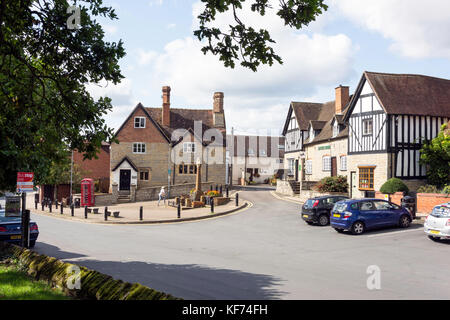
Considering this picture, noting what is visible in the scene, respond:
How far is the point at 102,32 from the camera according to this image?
10438 millimetres

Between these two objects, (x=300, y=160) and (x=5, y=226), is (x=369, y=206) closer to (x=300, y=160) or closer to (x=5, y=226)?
(x=5, y=226)

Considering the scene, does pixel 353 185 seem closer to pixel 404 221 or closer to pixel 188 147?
pixel 404 221

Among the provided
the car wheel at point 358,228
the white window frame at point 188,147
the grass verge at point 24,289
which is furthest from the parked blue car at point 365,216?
the white window frame at point 188,147

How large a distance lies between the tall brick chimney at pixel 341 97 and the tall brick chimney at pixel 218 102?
15.2m

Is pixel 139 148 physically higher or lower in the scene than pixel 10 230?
higher

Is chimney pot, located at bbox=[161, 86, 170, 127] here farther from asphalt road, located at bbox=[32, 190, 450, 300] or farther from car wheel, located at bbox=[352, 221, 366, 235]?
car wheel, located at bbox=[352, 221, 366, 235]

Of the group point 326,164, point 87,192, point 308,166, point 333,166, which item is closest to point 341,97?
point 326,164

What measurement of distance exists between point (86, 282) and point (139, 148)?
123 feet

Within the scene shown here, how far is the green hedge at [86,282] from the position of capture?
19.5 feet

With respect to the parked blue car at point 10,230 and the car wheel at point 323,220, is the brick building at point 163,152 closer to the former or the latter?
the car wheel at point 323,220

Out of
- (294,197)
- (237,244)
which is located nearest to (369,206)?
(237,244)

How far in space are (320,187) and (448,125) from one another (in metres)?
10.4

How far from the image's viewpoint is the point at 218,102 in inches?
1905

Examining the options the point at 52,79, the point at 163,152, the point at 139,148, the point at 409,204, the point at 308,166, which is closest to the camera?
the point at 52,79
